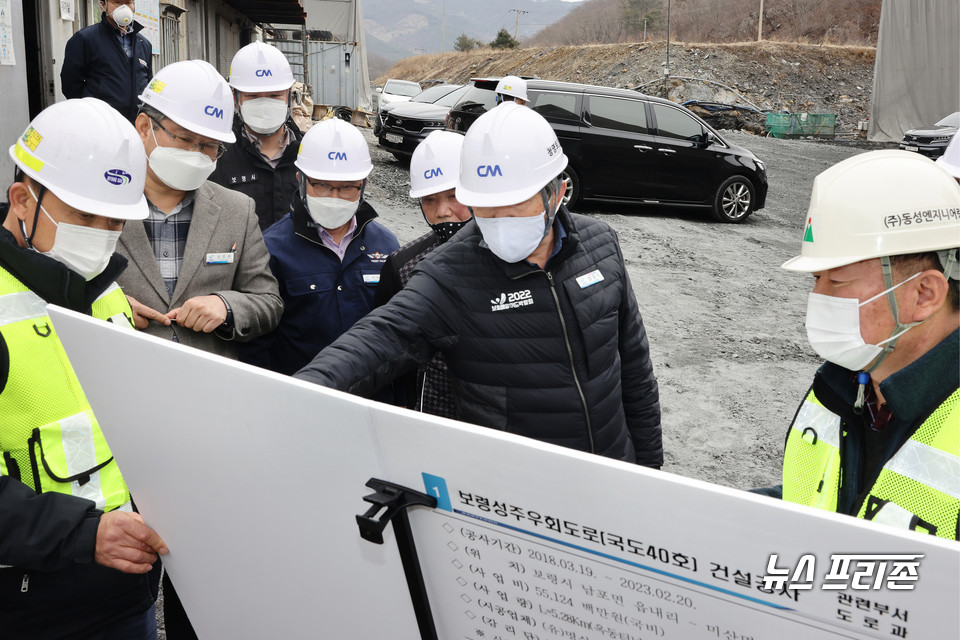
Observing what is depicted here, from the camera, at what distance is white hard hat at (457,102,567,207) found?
7.46ft

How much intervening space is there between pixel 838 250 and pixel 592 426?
104 cm

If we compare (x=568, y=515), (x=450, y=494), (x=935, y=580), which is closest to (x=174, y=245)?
(x=450, y=494)

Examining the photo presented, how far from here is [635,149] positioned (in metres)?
11.6

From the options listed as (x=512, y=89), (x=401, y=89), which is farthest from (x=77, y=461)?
(x=401, y=89)

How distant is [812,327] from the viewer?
1.78 m

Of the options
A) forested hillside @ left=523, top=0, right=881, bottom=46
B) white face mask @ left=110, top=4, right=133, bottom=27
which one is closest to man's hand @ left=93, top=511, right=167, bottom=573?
white face mask @ left=110, top=4, right=133, bottom=27

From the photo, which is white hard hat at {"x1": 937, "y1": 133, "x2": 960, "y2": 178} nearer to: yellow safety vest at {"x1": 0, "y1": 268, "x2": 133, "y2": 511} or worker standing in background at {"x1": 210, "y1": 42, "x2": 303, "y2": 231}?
worker standing in background at {"x1": 210, "y1": 42, "x2": 303, "y2": 231}

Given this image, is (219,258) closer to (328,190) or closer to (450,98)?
(328,190)

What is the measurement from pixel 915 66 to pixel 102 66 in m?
27.3

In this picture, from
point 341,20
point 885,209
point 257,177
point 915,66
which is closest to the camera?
point 885,209

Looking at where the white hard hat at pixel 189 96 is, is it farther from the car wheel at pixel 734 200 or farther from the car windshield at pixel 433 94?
the car windshield at pixel 433 94

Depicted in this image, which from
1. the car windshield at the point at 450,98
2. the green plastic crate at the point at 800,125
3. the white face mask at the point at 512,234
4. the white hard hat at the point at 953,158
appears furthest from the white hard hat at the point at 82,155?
the green plastic crate at the point at 800,125

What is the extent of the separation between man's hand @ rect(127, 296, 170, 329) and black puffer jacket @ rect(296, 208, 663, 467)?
741 mm

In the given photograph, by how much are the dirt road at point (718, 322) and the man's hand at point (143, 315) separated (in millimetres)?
3160
